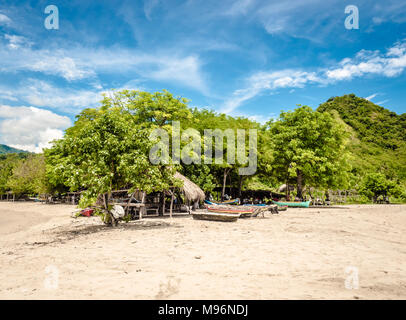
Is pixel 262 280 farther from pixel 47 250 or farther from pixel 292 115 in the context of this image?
pixel 292 115

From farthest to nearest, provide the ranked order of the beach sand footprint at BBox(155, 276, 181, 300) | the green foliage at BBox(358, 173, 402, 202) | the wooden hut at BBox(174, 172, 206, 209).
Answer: the green foliage at BBox(358, 173, 402, 202), the wooden hut at BBox(174, 172, 206, 209), the beach sand footprint at BBox(155, 276, 181, 300)

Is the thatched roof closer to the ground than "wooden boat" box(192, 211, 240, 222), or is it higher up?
higher up

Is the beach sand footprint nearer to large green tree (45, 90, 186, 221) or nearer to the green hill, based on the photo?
large green tree (45, 90, 186, 221)

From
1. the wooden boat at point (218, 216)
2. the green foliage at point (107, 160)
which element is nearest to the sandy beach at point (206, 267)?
the green foliage at point (107, 160)

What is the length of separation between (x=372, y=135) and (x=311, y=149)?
157 ft

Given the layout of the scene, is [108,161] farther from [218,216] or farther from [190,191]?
[190,191]

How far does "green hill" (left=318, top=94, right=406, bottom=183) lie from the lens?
1913 inches

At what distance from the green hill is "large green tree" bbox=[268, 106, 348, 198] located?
69.3ft

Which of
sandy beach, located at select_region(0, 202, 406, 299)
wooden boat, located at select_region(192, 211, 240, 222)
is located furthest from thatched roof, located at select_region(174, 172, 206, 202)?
sandy beach, located at select_region(0, 202, 406, 299)

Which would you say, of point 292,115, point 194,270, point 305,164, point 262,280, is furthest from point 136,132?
point 292,115
